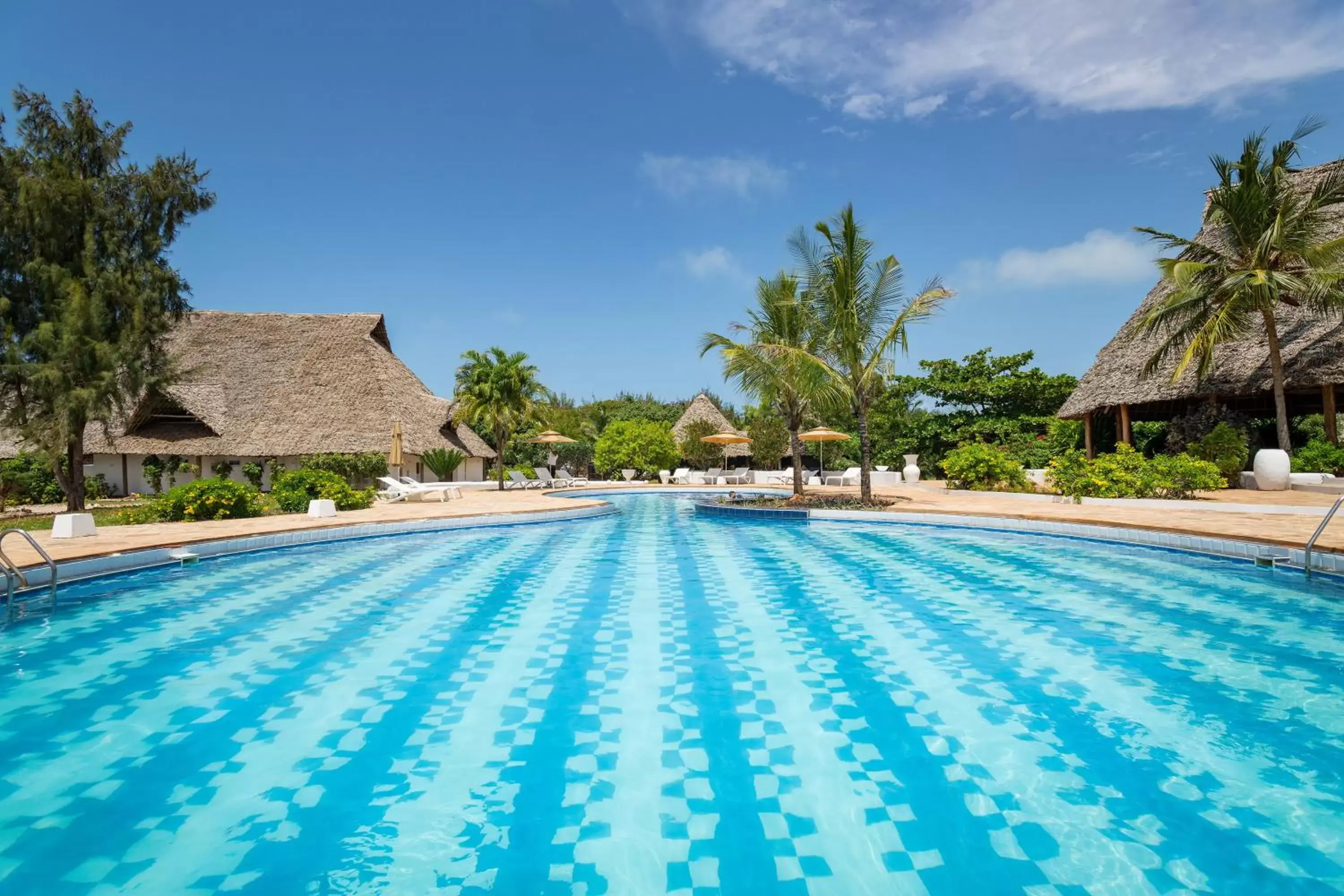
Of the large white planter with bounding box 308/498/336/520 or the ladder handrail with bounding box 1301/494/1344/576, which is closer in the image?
the ladder handrail with bounding box 1301/494/1344/576

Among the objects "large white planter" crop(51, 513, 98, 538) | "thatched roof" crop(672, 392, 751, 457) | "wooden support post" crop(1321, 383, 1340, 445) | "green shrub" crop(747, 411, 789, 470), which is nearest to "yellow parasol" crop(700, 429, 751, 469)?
"green shrub" crop(747, 411, 789, 470)

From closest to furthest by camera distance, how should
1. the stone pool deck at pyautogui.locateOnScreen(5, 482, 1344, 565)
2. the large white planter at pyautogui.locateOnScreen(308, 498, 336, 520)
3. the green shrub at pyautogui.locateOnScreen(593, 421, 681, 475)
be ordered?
the stone pool deck at pyautogui.locateOnScreen(5, 482, 1344, 565)
the large white planter at pyautogui.locateOnScreen(308, 498, 336, 520)
the green shrub at pyautogui.locateOnScreen(593, 421, 681, 475)

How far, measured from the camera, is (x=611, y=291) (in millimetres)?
29766

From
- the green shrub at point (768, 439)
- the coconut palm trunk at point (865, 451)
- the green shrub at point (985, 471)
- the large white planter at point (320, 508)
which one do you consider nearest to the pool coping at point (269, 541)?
the large white planter at point (320, 508)

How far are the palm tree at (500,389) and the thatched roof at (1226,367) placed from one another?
56.3 ft

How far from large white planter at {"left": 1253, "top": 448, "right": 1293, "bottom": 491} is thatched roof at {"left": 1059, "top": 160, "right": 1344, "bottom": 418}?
2.72 metres

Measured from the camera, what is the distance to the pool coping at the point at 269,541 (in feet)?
24.2

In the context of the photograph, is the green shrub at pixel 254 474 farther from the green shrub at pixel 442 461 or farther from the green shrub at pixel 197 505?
the green shrub at pixel 197 505

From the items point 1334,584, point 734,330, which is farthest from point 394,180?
point 1334,584

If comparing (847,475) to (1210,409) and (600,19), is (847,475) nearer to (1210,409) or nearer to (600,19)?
(1210,409)

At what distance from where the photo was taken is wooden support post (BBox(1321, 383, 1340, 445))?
15.1 meters

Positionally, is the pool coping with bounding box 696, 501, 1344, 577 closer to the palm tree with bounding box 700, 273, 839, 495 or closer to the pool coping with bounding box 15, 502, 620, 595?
the palm tree with bounding box 700, 273, 839, 495

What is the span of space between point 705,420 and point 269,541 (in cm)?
2439

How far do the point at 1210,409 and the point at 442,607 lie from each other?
736 inches
